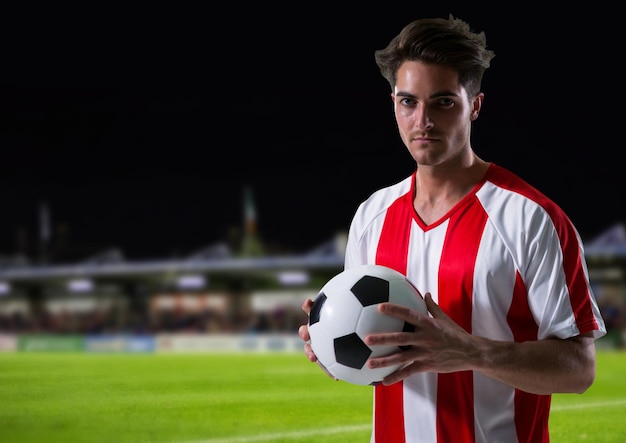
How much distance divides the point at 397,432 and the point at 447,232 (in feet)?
2.55

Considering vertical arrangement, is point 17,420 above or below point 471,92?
below

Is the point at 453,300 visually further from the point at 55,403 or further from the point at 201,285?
the point at 201,285

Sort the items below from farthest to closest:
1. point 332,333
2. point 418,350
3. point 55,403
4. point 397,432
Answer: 1. point 55,403
2. point 397,432
3. point 332,333
4. point 418,350

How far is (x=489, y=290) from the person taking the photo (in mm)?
2678

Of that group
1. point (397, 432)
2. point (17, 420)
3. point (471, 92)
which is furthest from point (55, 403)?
point (471, 92)

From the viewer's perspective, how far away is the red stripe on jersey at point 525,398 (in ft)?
8.72

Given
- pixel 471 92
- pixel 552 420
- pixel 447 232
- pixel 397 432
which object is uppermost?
pixel 471 92

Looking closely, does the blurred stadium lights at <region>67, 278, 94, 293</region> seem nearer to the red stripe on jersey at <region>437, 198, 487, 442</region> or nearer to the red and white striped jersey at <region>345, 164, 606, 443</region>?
the red and white striped jersey at <region>345, 164, 606, 443</region>

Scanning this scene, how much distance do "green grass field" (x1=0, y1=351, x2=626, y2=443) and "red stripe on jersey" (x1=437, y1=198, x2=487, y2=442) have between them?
3.17m

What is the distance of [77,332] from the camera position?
4088cm

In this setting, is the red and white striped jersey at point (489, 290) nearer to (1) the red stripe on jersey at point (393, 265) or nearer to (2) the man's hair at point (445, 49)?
(1) the red stripe on jersey at point (393, 265)

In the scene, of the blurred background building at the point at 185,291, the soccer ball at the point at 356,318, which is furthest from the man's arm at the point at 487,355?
the blurred background building at the point at 185,291

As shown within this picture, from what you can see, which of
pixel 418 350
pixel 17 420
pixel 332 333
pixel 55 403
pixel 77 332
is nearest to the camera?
pixel 418 350

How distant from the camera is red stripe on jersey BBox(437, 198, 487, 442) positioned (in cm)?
273
